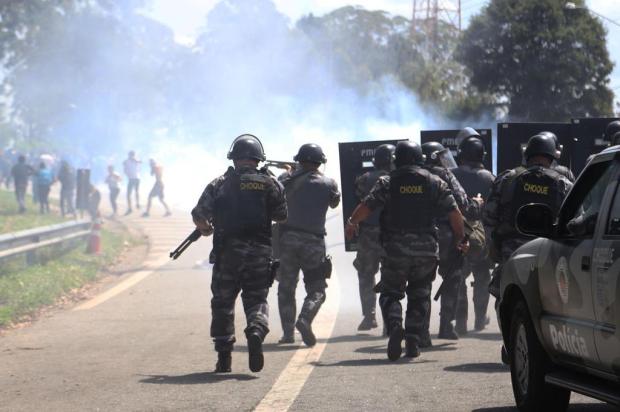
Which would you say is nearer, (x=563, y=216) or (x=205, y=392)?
(x=563, y=216)

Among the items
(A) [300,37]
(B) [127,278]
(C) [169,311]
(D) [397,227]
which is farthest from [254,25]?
(D) [397,227]

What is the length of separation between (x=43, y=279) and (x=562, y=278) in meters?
12.6

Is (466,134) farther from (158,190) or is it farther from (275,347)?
(158,190)

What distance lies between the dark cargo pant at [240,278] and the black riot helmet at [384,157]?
2.95 m

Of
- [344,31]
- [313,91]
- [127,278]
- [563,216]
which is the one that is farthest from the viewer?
[344,31]

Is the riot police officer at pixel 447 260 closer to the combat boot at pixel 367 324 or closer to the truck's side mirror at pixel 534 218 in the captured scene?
the combat boot at pixel 367 324

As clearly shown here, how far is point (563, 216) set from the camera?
6891 mm

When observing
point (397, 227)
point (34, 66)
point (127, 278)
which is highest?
point (34, 66)

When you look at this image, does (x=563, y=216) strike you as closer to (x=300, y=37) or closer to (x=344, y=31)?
(x=300, y=37)

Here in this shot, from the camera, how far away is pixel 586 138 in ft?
→ 45.8

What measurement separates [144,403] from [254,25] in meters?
64.2

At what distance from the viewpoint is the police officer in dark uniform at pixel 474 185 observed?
12680 millimetres

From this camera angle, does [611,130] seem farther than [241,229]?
Yes

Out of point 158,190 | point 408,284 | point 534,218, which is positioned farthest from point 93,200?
point 534,218
